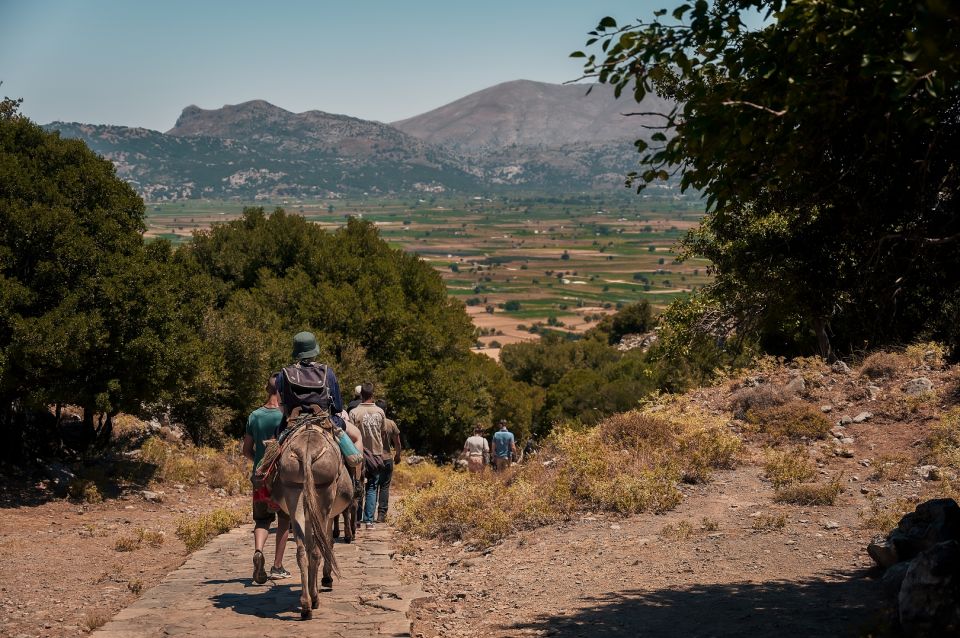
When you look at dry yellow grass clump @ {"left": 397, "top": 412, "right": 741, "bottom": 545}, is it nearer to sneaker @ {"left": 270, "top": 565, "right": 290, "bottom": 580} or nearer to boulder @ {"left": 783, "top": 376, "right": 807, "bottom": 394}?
boulder @ {"left": 783, "top": 376, "right": 807, "bottom": 394}

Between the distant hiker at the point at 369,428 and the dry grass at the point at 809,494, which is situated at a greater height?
the distant hiker at the point at 369,428

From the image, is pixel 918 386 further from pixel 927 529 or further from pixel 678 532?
pixel 927 529

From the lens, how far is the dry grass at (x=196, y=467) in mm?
19812

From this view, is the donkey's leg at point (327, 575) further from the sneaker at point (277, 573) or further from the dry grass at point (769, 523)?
the dry grass at point (769, 523)

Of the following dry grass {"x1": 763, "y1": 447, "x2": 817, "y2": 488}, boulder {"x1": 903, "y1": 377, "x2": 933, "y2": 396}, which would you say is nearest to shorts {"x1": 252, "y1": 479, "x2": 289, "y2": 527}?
dry grass {"x1": 763, "y1": 447, "x2": 817, "y2": 488}

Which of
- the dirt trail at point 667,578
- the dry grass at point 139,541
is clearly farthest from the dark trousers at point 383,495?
the dry grass at point 139,541

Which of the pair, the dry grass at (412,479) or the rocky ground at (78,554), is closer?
the rocky ground at (78,554)

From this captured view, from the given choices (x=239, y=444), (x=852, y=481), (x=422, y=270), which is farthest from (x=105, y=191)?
(x=422, y=270)

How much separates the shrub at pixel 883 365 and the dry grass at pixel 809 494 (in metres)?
6.45

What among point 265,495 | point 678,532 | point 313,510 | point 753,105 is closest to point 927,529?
point 678,532

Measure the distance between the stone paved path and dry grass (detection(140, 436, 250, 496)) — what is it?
8.85 meters

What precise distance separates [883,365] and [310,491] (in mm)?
13866

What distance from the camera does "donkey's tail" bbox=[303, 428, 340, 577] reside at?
8.51 metres

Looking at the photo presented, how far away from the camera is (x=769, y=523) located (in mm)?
11102
